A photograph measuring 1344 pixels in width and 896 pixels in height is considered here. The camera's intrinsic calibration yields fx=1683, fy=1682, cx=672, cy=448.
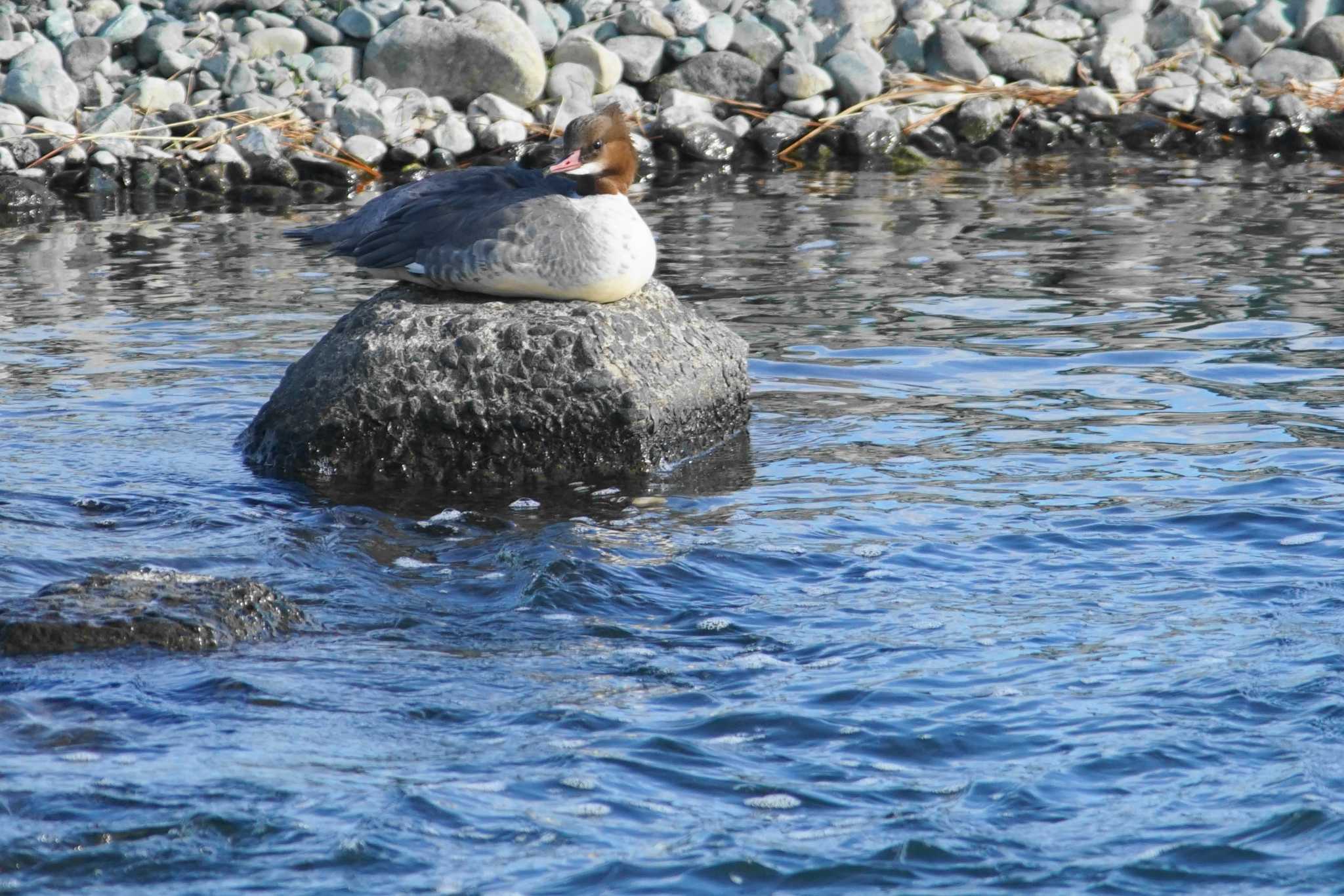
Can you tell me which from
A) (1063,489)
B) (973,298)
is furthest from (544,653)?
(973,298)

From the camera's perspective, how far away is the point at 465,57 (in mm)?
15883

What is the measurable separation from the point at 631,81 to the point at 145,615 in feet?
42.0

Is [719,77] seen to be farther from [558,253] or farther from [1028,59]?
[558,253]

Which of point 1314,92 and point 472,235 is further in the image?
point 1314,92

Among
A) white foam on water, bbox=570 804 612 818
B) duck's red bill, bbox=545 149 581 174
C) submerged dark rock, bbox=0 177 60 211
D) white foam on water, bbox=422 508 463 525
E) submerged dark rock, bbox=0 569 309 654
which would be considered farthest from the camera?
submerged dark rock, bbox=0 177 60 211

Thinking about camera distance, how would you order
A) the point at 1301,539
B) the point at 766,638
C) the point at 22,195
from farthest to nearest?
the point at 22,195 < the point at 1301,539 < the point at 766,638

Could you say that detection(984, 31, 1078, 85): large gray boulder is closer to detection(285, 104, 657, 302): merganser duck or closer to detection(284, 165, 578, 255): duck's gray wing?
detection(284, 165, 578, 255): duck's gray wing

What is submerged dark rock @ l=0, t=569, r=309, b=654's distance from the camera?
14.7 feet

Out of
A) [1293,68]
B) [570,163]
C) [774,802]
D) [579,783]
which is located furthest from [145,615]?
[1293,68]

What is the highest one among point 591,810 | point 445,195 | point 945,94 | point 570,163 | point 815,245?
point 945,94

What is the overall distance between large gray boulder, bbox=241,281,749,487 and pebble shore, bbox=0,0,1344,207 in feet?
A: 28.1

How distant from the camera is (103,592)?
4672mm

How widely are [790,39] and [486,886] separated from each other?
1418cm

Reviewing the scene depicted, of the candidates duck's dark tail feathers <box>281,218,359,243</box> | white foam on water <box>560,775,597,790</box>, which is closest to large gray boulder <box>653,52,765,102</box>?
duck's dark tail feathers <box>281,218,359,243</box>
